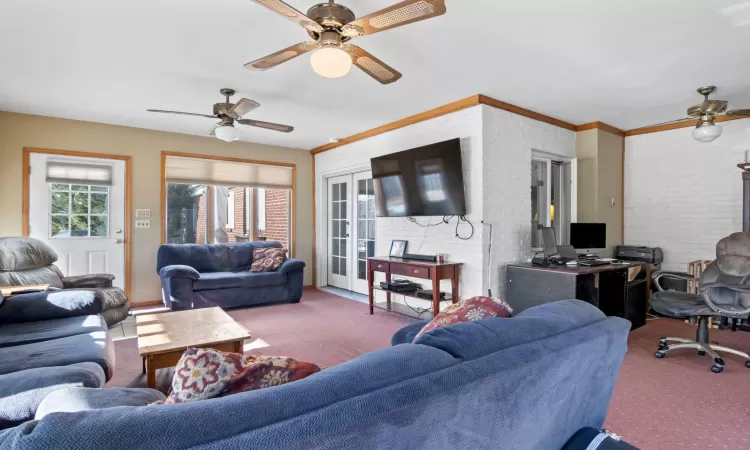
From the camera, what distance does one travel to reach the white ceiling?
7.68ft

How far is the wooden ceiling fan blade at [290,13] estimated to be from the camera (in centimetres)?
170

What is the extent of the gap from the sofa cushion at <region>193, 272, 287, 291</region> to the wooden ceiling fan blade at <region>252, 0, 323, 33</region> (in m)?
3.56

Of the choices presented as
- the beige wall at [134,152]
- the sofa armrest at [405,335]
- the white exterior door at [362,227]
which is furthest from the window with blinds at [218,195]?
the sofa armrest at [405,335]

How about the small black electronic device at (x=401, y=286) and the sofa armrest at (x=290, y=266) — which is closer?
the small black electronic device at (x=401, y=286)

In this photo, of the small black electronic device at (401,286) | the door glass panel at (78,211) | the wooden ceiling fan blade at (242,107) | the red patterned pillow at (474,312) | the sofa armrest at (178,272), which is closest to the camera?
the red patterned pillow at (474,312)

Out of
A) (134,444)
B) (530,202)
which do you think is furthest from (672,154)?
(134,444)

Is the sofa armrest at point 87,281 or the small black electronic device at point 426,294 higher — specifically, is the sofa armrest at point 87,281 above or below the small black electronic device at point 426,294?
above

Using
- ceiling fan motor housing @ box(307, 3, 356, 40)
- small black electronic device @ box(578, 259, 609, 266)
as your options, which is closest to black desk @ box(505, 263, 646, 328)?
small black electronic device @ box(578, 259, 609, 266)

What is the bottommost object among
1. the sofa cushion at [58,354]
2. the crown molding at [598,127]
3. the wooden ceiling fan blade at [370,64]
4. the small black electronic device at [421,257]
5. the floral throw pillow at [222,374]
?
the sofa cushion at [58,354]

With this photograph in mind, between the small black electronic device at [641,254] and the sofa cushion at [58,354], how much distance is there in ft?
17.5

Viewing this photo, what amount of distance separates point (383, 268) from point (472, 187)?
1333 millimetres

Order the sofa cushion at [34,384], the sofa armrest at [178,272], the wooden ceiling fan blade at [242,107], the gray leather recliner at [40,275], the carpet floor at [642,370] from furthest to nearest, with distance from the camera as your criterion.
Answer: the sofa armrest at [178,272] → the gray leather recliner at [40,275] → the wooden ceiling fan blade at [242,107] → the carpet floor at [642,370] → the sofa cushion at [34,384]

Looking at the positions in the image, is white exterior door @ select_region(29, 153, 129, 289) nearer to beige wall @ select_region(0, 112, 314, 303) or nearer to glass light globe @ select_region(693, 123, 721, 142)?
beige wall @ select_region(0, 112, 314, 303)

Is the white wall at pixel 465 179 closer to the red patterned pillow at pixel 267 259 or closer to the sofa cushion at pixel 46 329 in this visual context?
the red patterned pillow at pixel 267 259
